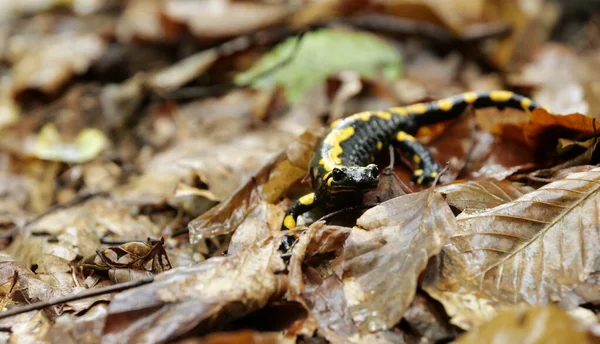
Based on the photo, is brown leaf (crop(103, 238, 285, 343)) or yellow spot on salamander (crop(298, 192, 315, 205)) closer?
brown leaf (crop(103, 238, 285, 343))

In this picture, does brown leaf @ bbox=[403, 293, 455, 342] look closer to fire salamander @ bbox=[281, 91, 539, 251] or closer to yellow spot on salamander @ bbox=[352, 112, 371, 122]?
fire salamander @ bbox=[281, 91, 539, 251]

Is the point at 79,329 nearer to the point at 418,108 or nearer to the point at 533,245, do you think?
→ the point at 533,245

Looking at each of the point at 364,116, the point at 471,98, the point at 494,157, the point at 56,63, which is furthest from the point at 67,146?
the point at 494,157

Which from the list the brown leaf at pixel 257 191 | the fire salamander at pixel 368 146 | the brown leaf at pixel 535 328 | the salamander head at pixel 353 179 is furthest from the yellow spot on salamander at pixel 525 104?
the brown leaf at pixel 535 328

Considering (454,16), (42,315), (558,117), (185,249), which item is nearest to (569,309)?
(558,117)

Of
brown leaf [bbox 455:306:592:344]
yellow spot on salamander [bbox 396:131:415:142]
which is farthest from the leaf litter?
yellow spot on salamander [bbox 396:131:415:142]

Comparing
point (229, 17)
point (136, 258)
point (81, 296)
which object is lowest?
point (136, 258)

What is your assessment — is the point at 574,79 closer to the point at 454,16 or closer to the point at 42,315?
the point at 454,16
